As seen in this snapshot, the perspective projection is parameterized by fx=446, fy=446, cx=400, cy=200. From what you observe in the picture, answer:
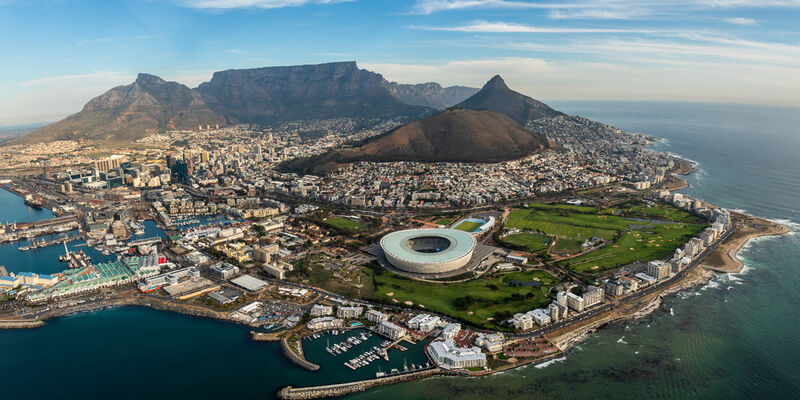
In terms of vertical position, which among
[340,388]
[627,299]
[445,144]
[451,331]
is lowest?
[340,388]

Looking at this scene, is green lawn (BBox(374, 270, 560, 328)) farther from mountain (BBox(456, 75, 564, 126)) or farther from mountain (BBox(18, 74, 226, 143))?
mountain (BBox(18, 74, 226, 143))

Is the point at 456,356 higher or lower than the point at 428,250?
lower

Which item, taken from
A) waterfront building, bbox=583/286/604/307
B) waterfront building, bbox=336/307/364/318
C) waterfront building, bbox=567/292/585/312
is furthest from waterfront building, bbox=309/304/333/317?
waterfront building, bbox=583/286/604/307

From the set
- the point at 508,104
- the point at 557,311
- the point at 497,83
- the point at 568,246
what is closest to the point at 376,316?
the point at 557,311

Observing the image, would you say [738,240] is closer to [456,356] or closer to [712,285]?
[712,285]

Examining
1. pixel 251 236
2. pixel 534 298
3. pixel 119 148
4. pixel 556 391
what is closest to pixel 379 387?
pixel 556 391

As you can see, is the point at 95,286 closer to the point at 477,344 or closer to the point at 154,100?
the point at 477,344
